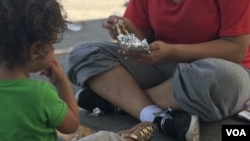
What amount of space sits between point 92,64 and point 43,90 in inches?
28.5

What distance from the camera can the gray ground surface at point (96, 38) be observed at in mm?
1903

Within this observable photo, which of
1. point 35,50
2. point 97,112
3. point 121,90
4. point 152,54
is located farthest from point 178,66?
point 35,50

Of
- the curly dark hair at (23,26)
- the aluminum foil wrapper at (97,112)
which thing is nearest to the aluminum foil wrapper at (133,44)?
the aluminum foil wrapper at (97,112)

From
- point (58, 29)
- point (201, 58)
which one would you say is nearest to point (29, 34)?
point (58, 29)

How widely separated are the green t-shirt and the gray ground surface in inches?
25.0

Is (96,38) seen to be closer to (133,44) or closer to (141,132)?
(133,44)

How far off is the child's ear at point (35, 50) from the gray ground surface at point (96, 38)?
65 cm

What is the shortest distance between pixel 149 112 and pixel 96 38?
1.64m

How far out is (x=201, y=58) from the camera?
186 cm

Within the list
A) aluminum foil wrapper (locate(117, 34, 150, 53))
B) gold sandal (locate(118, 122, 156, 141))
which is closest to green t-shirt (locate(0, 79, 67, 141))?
gold sandal (locate(118, 122, 156, 141))

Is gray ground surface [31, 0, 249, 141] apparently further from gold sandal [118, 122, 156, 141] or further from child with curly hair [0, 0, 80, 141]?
child with curly hair [0, 0, 80, 141]

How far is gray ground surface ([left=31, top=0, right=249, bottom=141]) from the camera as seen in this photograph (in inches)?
74.9

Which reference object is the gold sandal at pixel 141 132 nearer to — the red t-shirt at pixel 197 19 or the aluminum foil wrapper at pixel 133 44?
the aluminum foil wrapper at pixel 133 44

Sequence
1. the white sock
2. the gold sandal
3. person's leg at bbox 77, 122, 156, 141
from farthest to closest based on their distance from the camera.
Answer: the white sock < the gold sandal < person's leg at bbox 77, 122, 156, 141
